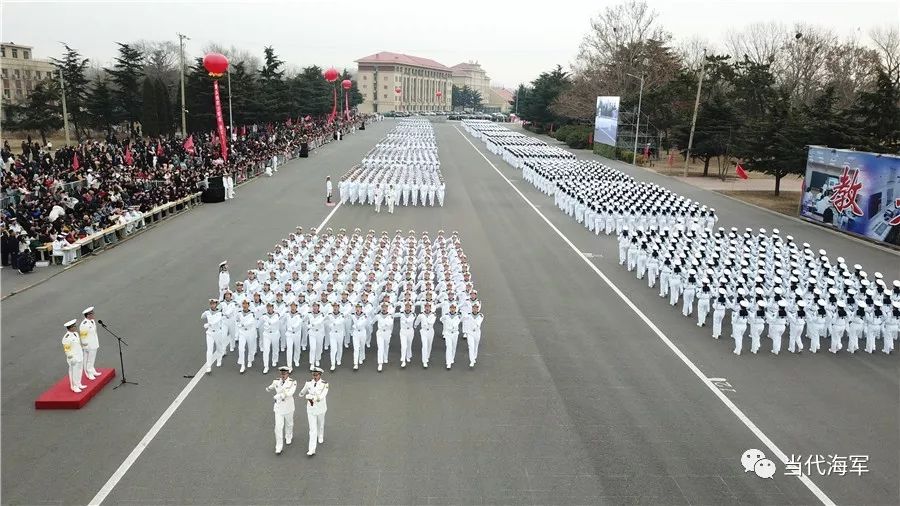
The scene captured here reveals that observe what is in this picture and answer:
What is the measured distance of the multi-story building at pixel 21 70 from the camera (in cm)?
6486

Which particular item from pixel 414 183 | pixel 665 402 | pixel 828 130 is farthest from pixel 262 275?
pixel 828 130

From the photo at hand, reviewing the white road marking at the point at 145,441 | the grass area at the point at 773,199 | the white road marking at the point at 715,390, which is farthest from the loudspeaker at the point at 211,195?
the grass area at the point at 773,199

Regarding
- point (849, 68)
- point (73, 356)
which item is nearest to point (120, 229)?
point (73, 356)

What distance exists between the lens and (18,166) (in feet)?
83.5

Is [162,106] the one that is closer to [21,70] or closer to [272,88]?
[272,88]

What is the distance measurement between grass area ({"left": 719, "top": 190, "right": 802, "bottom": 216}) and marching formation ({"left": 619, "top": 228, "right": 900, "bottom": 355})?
49.4 ft

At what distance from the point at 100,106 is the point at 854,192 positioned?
5290 cm

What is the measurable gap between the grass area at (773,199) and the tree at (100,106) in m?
47.3

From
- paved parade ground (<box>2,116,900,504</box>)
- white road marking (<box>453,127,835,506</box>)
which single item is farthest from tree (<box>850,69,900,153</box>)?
paved parade ground (<box>2,116,900,504</box>)

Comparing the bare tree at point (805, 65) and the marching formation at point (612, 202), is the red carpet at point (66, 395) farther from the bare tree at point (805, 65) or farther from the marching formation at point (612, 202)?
the bare tree at point (805, 65)

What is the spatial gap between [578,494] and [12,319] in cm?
1236

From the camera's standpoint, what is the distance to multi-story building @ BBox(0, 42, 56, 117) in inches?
2553

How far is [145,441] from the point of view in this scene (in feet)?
28.2

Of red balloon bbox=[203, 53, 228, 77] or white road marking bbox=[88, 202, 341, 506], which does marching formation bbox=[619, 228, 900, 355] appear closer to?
white road marking bbox=[88, 202, 341, 506]
